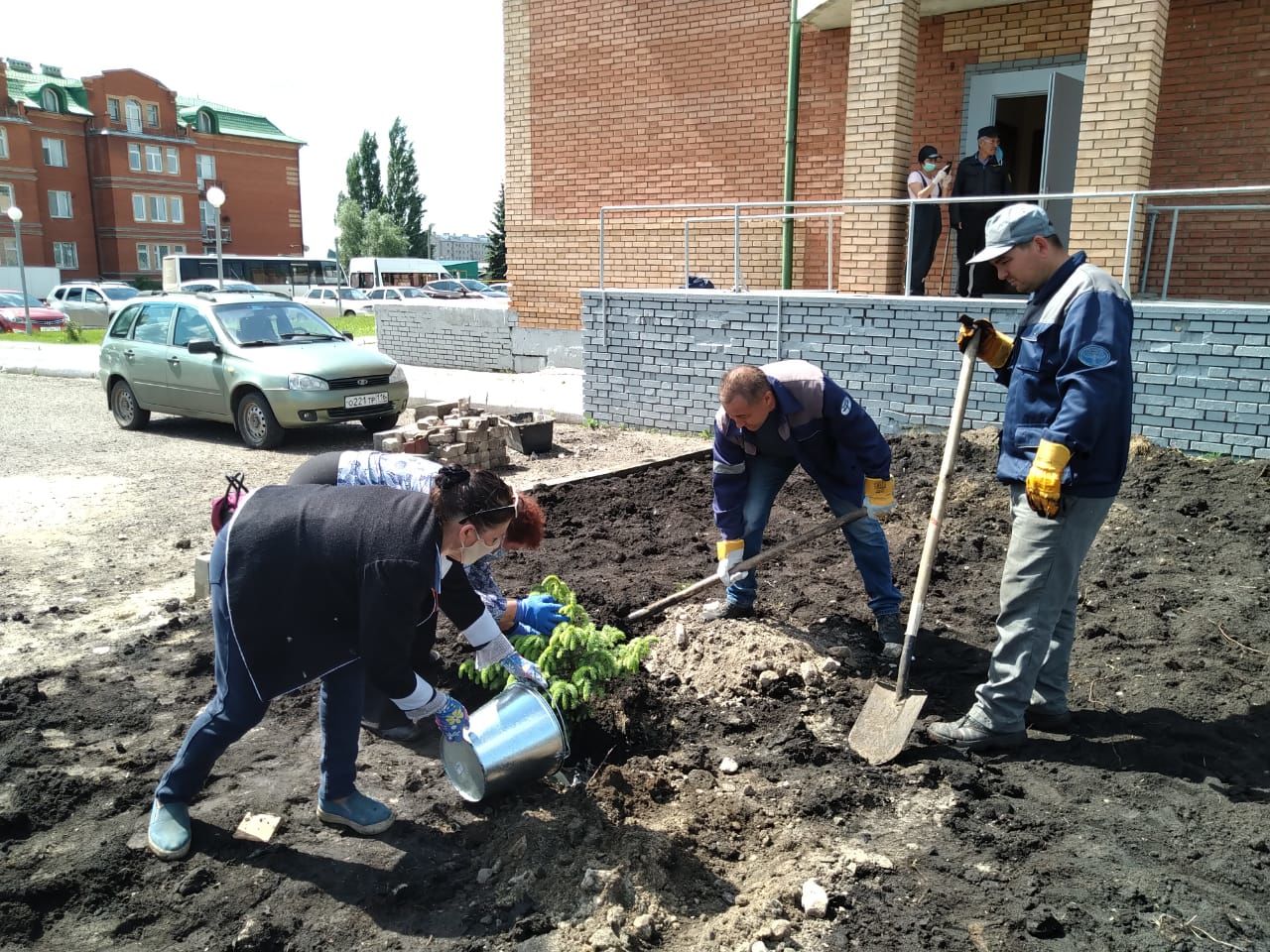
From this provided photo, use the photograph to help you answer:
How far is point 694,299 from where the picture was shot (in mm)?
10102

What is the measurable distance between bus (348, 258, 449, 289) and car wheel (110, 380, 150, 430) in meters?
32.6

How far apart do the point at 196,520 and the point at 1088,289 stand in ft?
21.6

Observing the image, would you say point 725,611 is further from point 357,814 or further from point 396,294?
point 396,294

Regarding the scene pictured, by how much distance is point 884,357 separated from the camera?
8.98 m

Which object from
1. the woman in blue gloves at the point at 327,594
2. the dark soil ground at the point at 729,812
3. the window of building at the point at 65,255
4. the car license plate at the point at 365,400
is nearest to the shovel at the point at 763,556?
the dark soil ground at the point at 729,812

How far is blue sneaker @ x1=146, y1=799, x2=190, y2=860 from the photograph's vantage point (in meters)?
3.14

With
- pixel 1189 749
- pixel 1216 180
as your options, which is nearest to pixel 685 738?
pixel 1189 749

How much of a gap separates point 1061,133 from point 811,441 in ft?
23.8

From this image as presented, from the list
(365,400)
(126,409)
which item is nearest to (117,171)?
(126,409)

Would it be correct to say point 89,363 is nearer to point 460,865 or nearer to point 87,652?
point 87,652

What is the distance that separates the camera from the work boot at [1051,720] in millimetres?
3848

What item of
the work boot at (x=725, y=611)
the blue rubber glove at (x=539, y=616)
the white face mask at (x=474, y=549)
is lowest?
the work boot at (x=725, y=611)

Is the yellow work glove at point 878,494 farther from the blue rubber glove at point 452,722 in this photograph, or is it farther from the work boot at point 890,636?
the blue rubber glove at point 452,722

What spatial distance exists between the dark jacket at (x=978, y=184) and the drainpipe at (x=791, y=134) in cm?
269
